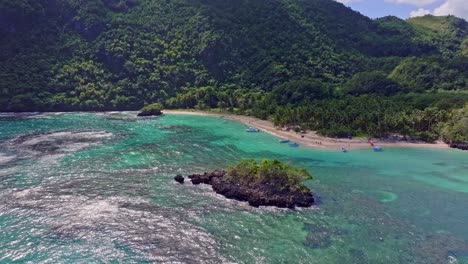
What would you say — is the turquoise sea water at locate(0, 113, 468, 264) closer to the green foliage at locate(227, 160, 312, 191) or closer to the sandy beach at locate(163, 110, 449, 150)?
the green foliage at locate(227, 160, 312, 191)

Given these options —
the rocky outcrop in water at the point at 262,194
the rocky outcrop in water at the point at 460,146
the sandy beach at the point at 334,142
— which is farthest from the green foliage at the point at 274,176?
the rocky outcrop in water at the point at 460,146

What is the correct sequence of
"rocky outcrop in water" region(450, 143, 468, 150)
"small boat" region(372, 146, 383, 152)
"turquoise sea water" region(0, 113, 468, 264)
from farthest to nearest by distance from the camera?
"small boat" region(372, 146, 383, 152)
"rocky outcrop in water" region(450, 143, 468, 150)
"turquoise sea water" region(0, 113, 468, 264)

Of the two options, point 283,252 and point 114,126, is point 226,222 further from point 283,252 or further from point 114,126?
point 114,126

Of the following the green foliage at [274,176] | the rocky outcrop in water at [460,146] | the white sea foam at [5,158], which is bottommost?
the white sea foam at [5,158]

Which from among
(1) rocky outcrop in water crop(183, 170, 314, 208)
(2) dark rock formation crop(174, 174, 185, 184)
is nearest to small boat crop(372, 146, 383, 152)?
(1) rocky outcrop in water crop(183, 170, 314, 208)

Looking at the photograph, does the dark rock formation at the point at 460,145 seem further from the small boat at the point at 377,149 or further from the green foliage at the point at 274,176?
the green foliage at the point at 274,176
